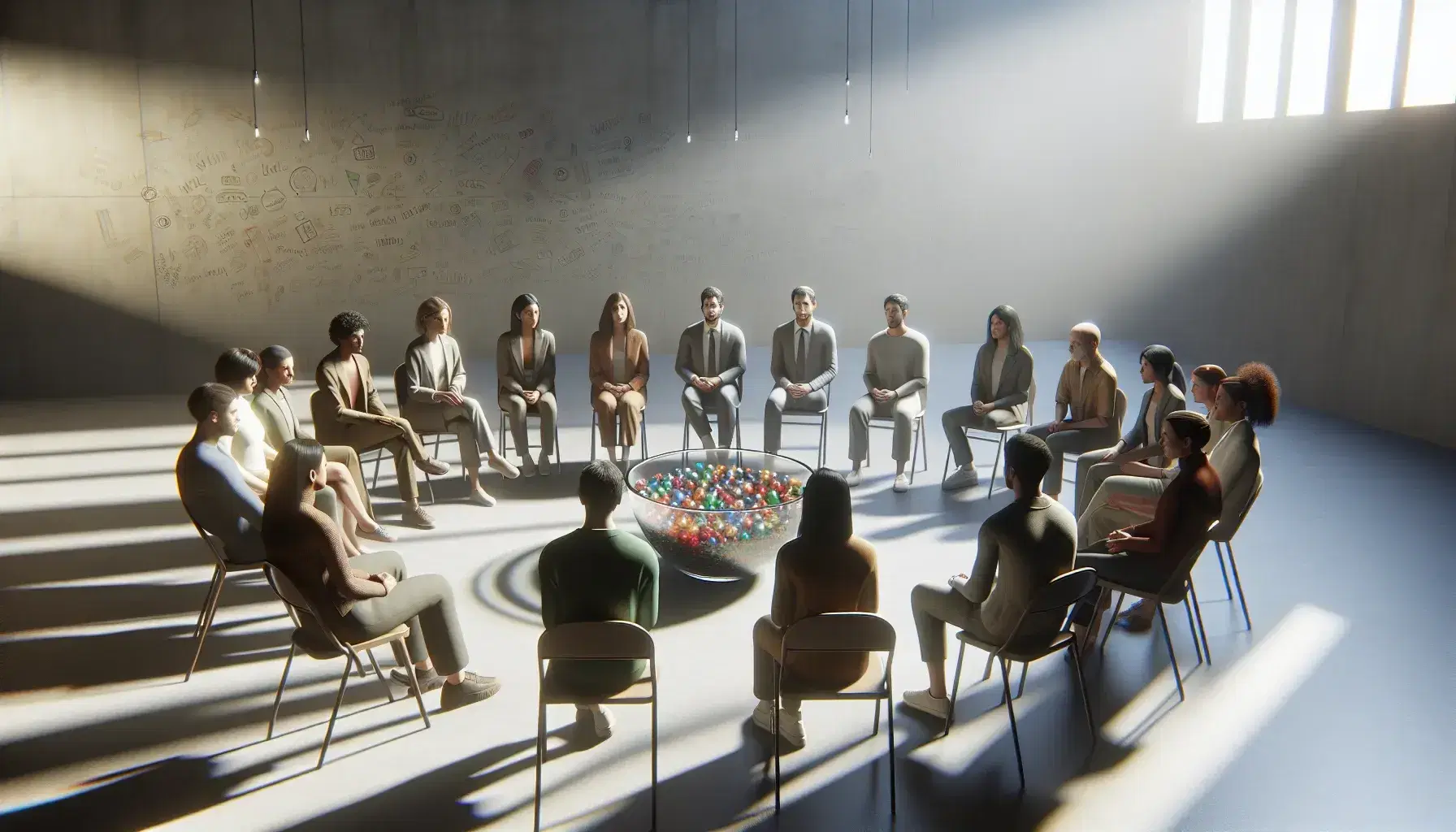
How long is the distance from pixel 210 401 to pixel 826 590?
102 inches

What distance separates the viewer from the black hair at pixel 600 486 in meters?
3.34

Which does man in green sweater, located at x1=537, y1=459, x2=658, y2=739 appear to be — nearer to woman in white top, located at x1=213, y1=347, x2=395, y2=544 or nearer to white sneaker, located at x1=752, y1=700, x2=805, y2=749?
white sneaker, located at x1=752, y1=700, x2=805, y2=749

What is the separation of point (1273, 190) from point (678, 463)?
7342 mm

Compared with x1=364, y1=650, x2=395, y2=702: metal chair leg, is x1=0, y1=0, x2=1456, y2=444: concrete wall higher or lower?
higher

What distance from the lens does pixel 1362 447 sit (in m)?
7.75

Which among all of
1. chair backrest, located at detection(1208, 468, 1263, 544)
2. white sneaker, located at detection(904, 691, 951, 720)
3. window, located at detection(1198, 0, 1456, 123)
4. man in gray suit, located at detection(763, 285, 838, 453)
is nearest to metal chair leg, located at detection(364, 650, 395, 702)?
white sneaker, located at detection(904, 691, 951, 720)

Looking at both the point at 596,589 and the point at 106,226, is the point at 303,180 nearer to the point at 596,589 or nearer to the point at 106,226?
the point at 106,226

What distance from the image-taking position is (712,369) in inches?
276

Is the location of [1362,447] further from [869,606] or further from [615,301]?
[869,606]

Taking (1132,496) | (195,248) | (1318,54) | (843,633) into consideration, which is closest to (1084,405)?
(1132,496)

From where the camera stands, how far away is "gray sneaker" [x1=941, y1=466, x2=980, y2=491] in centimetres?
661

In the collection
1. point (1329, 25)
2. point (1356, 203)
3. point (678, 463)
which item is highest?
point (1329, 25)

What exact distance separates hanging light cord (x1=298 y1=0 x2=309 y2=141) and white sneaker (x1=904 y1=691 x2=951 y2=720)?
28.7 ft

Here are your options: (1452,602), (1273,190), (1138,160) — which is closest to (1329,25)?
(1273,190)
